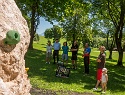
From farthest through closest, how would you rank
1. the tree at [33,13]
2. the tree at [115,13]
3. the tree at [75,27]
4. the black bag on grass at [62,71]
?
the tree at [75,27], the tree at [33,13], the tree at [115,13], the black bag on grass at [62,71]

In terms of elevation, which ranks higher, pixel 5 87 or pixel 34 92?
pixel 5 87

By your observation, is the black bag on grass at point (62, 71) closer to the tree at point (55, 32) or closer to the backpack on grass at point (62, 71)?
the backpack on grass at point (62, 71)

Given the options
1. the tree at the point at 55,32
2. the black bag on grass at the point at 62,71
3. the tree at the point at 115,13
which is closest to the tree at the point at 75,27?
the tree at the point at 55,32

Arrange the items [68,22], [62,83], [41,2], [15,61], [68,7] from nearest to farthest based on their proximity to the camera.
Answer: [15,61] < [62,83] < [68,7] < [41,2] < [68,22]

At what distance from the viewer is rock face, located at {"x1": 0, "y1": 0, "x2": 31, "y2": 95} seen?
4743 mm

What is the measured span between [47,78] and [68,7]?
19927 mm

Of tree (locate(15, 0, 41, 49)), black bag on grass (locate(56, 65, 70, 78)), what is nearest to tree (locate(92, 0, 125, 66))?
tree (locate(15, 0, 41, 49))

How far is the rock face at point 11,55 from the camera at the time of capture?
15.6ft

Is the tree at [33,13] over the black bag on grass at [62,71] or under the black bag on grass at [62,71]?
over

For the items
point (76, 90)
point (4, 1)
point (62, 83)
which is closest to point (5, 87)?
point (4, 1)

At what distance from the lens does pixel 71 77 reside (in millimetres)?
19156

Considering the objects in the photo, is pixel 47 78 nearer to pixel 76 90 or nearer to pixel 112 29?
pixel 76 90

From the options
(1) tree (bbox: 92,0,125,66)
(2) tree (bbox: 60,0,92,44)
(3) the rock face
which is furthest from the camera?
(2) tree (bbox: 60,0,92,44)

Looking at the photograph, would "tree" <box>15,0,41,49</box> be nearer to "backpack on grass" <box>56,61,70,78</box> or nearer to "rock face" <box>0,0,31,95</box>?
"backpack on grass" <box>56,61,70,78</box>
